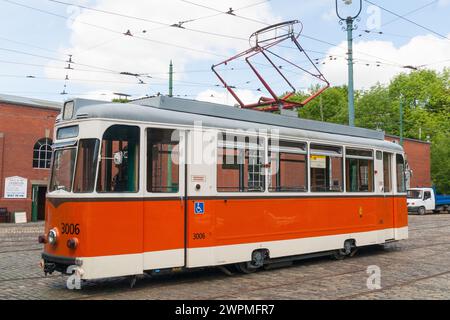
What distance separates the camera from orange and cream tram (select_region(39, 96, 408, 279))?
7738 mm

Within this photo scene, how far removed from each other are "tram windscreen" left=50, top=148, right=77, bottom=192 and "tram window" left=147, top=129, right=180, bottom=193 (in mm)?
1181

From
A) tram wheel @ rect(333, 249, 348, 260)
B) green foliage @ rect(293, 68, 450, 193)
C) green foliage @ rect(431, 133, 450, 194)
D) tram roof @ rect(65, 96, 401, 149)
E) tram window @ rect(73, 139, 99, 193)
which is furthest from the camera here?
green foliage @ rect(293, 68, 450, 193)

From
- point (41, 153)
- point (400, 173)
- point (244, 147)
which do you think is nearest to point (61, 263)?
point (244, 147)

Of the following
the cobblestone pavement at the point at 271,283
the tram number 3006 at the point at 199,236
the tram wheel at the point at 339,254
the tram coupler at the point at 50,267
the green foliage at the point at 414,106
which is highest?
the green foliage at the point at 414,106

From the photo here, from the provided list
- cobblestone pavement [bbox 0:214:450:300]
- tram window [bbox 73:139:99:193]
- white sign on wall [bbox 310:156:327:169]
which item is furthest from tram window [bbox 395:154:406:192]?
tram window [bbox 73:139:99:193]

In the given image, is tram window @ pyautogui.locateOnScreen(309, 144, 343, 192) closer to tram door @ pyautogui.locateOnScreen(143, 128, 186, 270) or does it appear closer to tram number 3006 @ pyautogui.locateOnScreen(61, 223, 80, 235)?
tram door @ pyautogui.locateOnScreen(143, 128, 186, 270)

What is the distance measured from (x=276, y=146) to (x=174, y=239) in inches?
119

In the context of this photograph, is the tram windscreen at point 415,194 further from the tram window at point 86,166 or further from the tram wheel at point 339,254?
the tram window at point 86,166

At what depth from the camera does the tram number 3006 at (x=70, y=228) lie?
7578 mm

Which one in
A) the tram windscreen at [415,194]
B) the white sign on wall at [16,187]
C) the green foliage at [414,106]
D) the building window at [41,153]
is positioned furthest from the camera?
the green foliage at [414,106]

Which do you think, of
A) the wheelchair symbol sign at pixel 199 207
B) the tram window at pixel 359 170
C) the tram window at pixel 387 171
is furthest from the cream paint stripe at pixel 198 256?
the tram window at pixel 387 171
